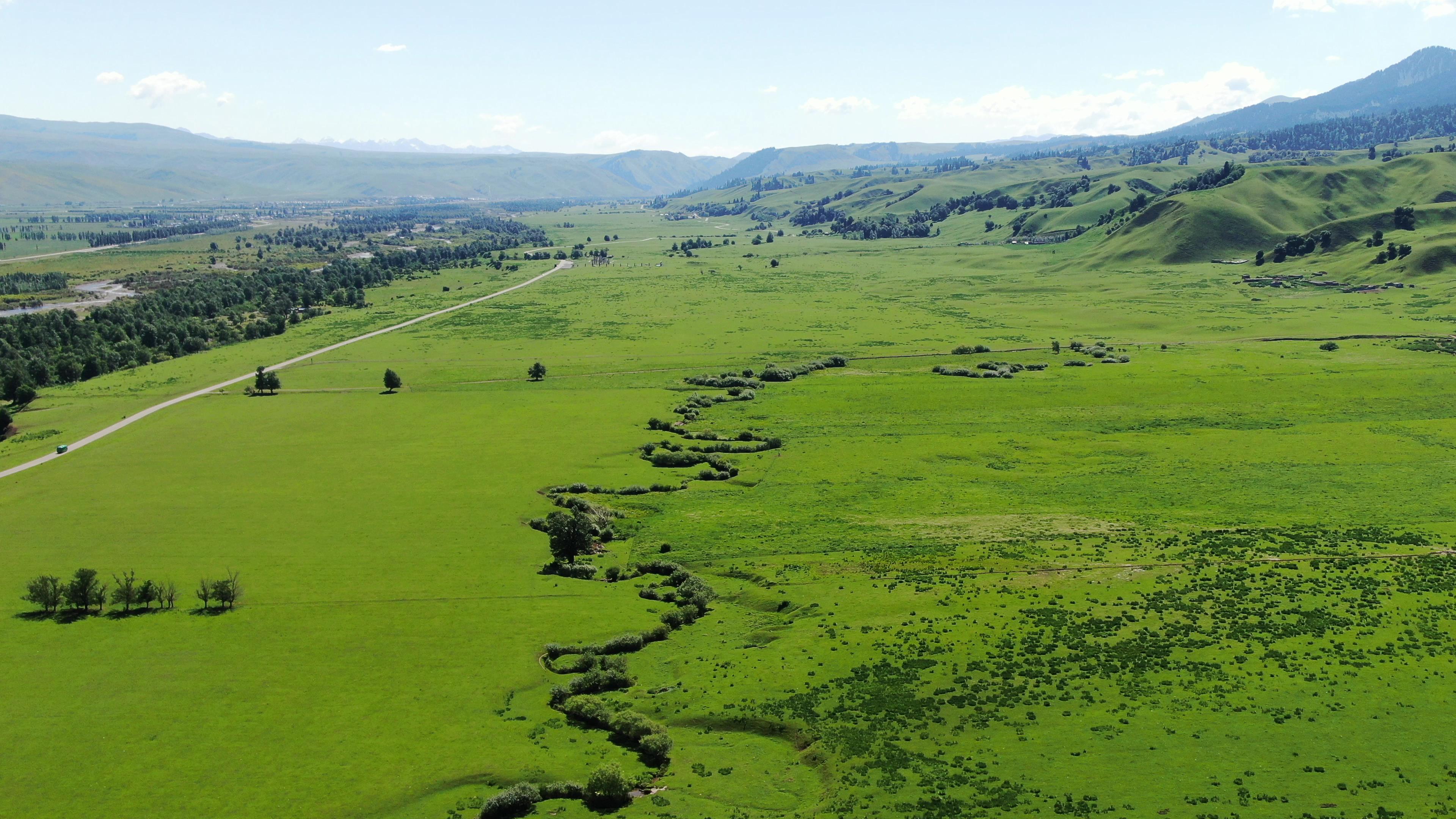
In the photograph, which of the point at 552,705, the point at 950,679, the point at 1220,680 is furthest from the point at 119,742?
the point at 1220,680

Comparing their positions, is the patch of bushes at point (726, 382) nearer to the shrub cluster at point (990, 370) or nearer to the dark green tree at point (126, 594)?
the shrub cluster at point (990, 370)

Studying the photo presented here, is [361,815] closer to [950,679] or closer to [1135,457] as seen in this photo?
[950,679]

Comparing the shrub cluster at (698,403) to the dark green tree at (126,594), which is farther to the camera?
the shrub cluster at (698,403)

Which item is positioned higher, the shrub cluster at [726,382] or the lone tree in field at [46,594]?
the shrub cluster at [726,382]

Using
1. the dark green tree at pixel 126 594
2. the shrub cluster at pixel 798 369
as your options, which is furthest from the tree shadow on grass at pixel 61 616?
the shrub cluster at pixel 798 369

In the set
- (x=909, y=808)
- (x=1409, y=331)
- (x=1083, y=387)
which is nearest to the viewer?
(x=909, y=808)

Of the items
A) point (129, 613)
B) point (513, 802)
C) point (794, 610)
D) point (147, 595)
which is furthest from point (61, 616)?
point (794, 610)
